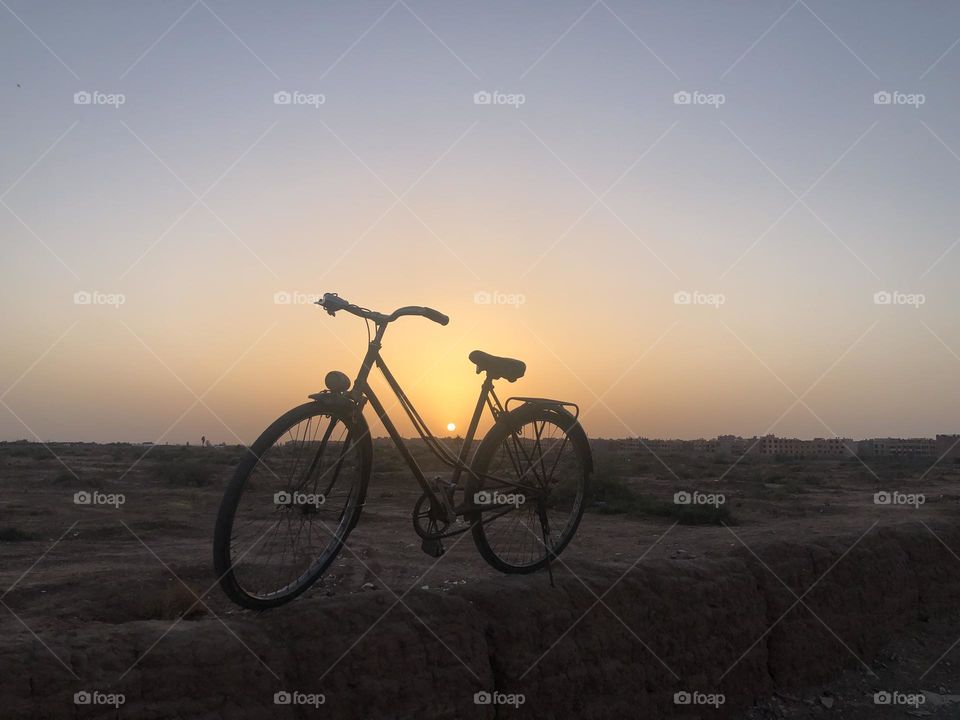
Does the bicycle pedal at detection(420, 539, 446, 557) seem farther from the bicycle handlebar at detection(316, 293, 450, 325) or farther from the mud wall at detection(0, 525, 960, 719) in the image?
the bicycle handlebar at detection(316, 293, 450, 325)

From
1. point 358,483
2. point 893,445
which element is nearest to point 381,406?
point 358,483

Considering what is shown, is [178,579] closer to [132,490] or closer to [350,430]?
[350,430]

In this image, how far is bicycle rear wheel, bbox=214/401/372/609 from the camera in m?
3.51

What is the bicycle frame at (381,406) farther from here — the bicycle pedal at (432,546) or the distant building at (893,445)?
the distant building at (893,445)

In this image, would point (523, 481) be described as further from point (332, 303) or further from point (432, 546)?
point (332, 303)

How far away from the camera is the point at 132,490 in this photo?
1398cm

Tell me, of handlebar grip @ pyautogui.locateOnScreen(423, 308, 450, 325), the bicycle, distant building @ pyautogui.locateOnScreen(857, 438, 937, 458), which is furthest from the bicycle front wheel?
distant building @ pyautogui.locateOnScreen(857, 438, 937, 458)

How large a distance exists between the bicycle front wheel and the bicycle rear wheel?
2.79ft

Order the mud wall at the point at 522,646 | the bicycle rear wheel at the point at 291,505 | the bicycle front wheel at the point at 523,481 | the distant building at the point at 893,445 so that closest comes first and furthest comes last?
1. the mud wall at the point at 522,646
2. the bicycle rear wheel at the point at 291,505
3. the bicycle front wheel at the point at 523,481
4. the distant building at the point at 893,445

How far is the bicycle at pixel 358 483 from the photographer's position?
361 centimetres

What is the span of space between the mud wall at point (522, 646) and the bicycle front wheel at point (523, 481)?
Result: 34 cm

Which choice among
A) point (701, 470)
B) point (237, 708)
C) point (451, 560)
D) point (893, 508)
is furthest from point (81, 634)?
point (701, 470)

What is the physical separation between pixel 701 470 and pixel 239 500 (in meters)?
21.5

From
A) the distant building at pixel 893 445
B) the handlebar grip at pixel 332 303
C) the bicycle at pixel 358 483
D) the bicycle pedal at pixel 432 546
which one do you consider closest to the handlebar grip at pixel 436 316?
the bicycle at pixel 358 483
